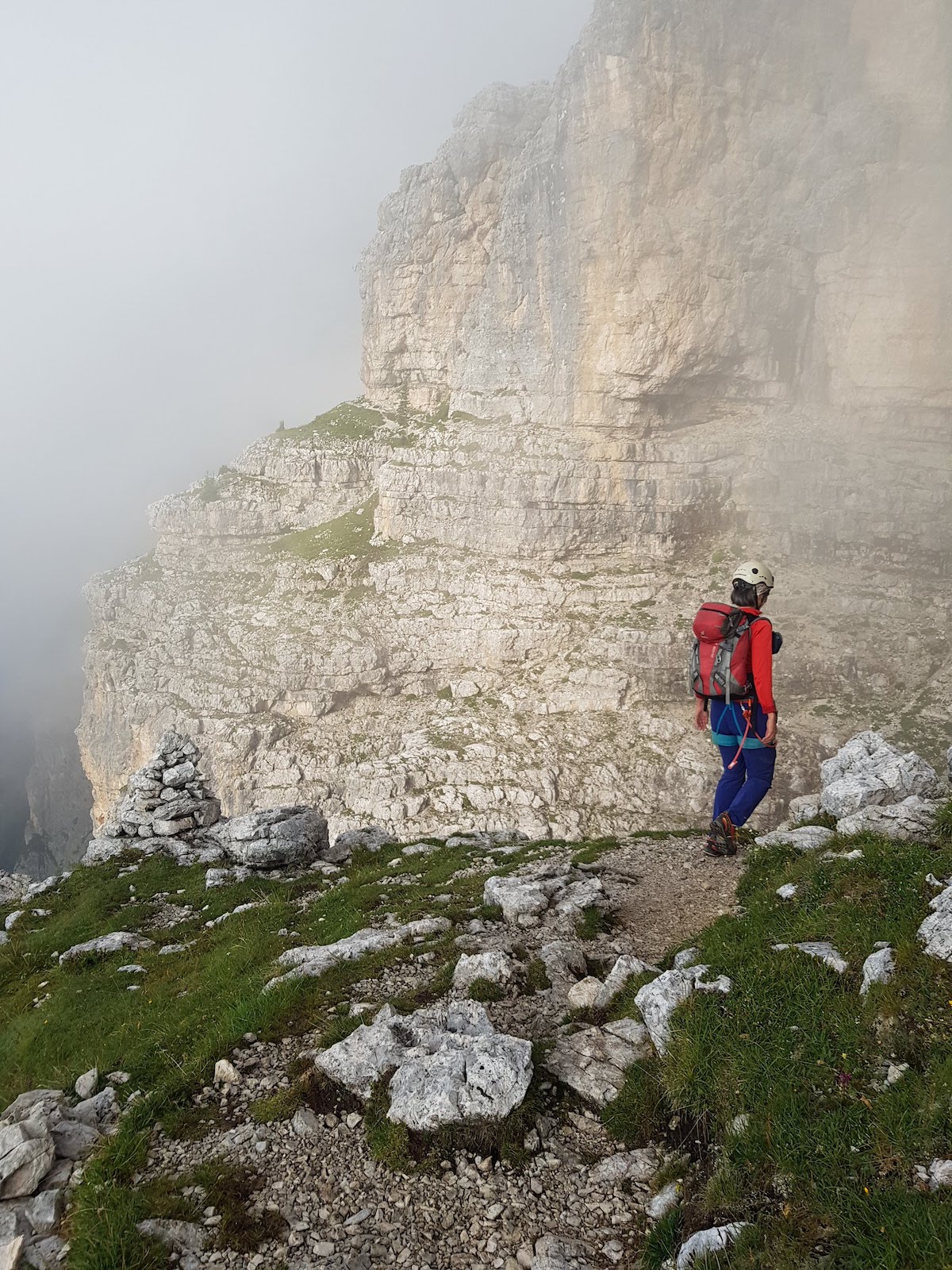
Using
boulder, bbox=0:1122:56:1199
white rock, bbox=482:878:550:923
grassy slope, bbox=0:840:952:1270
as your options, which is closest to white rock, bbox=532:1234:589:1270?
grassy slope, bbox=0:840:952:1270

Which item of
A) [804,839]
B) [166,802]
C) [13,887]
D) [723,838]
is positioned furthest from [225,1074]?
[13,887]

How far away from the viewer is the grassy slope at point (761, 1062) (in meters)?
3.58

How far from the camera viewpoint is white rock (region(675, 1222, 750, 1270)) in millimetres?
3639

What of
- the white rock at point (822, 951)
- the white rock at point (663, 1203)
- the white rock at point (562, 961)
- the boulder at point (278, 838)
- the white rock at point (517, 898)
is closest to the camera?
the white rock at point (663, 1203)

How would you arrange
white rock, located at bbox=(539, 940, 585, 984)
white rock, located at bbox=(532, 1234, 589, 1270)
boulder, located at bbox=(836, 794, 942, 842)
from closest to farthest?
white rock, located at bbox=(532, 1234, 589, 1270), white rock, located at bbox=(539, 940, 585, 984), boulder, located at bbox=(836, 794, 942, 842)

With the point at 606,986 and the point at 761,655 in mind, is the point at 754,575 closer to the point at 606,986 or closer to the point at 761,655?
the point at 761,655

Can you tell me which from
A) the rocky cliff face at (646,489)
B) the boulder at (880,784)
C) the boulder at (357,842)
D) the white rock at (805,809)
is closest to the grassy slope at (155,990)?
the boulder at (357,842)

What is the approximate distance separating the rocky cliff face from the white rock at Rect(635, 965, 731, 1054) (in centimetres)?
3949

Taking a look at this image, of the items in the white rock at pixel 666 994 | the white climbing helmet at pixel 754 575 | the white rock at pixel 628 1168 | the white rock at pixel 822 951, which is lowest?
the white rock at pixel 628 1168

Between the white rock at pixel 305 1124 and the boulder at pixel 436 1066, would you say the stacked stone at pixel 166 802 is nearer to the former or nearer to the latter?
the boulder at pixel 436 1066

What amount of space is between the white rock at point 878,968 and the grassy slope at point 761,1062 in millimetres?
103

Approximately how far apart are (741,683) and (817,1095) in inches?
259

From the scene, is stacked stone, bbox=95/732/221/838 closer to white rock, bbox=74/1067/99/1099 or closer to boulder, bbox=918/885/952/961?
white rock, bbox=74/1067/99/1099

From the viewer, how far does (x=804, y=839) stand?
32.3 feet
